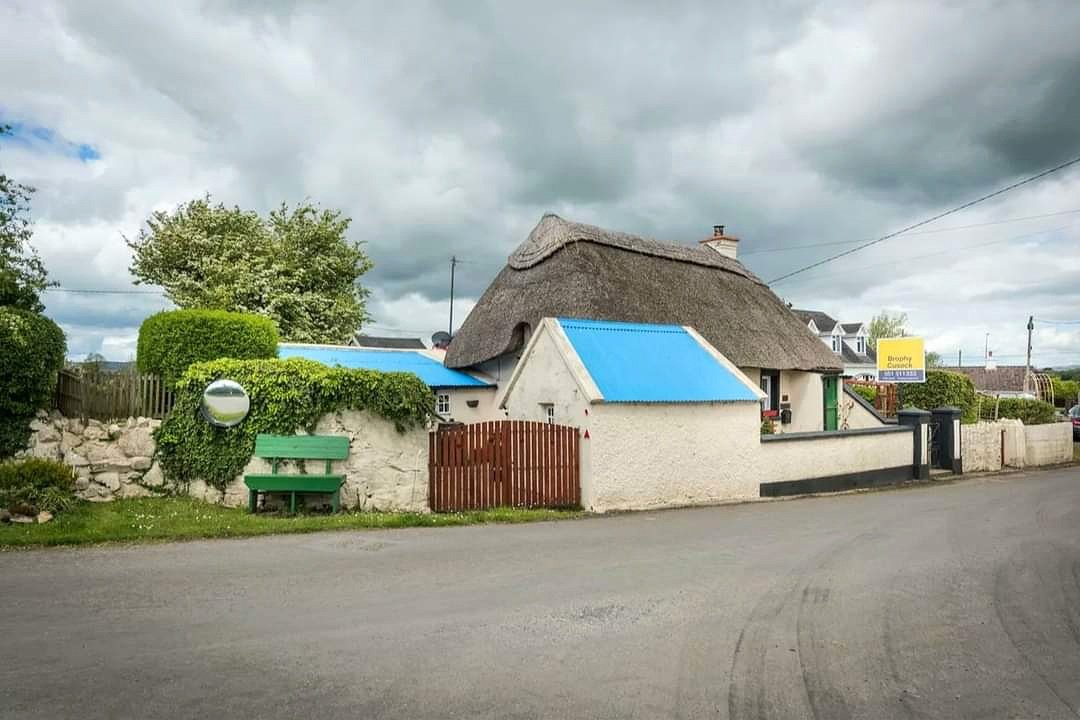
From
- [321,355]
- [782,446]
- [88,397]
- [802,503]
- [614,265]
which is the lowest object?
[802,503]

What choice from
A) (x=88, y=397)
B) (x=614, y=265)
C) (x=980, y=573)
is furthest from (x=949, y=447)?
(x=88, y=397)

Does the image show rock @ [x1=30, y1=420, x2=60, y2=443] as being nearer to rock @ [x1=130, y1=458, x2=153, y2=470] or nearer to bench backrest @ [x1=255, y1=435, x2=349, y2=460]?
rock @ [x1=130, y1=458, x2=153, y2=470]

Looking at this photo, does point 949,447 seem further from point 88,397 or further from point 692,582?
point 88,397

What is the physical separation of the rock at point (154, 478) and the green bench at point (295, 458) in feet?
5.65

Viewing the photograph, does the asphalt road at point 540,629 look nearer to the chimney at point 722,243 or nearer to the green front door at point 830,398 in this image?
the green front door at point 830,398

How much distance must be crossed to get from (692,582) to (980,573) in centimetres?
352

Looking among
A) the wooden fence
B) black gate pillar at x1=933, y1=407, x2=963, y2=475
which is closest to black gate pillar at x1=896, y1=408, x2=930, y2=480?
black gate pillar at x1=933, y1=407, x2=963, y2=475

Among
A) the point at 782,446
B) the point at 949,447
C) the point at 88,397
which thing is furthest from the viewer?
the point at 949,447

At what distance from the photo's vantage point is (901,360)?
25469 millimetres

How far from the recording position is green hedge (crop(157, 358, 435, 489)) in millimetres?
11219

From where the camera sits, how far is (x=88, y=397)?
11.8 meters

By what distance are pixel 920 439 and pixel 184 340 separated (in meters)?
19.3

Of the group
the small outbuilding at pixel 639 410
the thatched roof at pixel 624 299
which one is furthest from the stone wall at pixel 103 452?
the thatched roof at pixel 624 299

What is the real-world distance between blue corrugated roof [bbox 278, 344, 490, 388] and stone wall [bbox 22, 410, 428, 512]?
8861 mm
